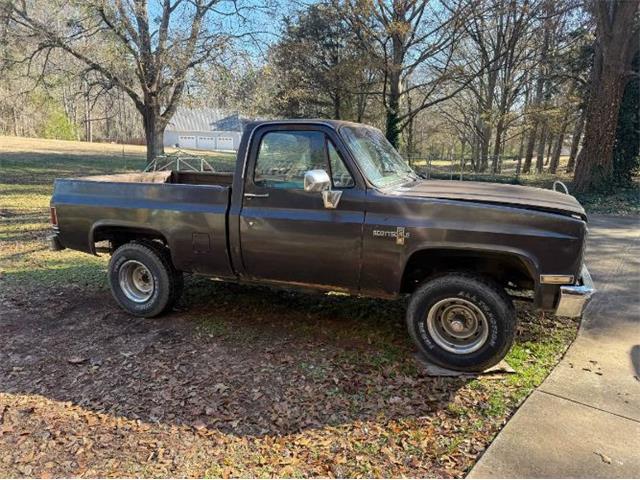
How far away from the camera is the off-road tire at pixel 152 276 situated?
4.86 metres

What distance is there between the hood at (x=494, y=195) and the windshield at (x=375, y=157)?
6.4 inches

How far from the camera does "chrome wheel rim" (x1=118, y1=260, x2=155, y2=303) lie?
5.05 m

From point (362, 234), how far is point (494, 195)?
3.83 feet

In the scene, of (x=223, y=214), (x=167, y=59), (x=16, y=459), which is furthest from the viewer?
(x=167, y=59)

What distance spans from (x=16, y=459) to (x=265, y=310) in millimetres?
2701

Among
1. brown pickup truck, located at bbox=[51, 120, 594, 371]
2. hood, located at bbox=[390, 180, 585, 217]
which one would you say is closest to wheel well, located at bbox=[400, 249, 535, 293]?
brown pickup truck, located at bbox=[51, 120, 594, 371]

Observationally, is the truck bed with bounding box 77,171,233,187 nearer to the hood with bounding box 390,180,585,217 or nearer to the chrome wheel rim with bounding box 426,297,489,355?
the hood with bounding box 390,180,585,217

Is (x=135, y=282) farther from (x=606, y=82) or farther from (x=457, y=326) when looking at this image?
(x=606, y=82)

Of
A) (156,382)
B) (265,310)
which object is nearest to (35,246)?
(265,310)

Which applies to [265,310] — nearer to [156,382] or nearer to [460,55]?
[156,382]

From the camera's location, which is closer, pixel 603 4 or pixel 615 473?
pixel 615 473

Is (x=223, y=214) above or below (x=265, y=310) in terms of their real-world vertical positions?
above

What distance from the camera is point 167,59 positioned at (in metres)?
11.8

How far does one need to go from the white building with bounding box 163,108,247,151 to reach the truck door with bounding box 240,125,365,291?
5968cm
